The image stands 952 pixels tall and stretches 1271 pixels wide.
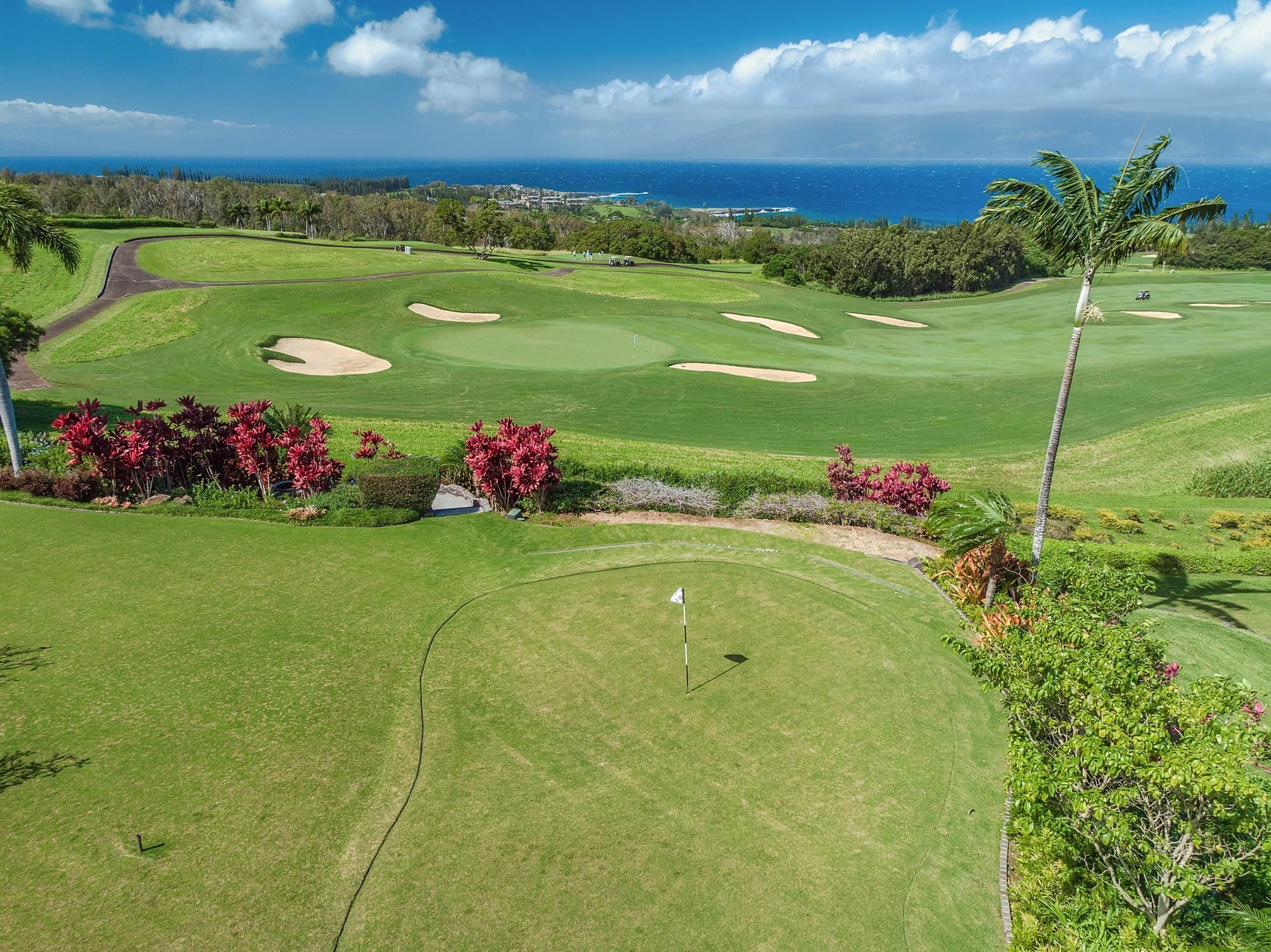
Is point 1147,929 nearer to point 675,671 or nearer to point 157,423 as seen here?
point 675,671

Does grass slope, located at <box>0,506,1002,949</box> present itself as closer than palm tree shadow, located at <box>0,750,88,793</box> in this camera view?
Yes

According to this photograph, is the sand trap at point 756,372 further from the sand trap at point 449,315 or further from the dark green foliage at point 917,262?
the dark green foliage at point 917,262

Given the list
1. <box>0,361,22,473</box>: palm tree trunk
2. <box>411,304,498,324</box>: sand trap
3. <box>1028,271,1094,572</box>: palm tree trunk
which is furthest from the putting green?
<box>1028,271,1094,572</box>: palm tree trunk

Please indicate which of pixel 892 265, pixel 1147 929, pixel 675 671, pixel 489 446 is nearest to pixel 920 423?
pixel 489 446

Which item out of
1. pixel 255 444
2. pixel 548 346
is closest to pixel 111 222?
pixel 548 346

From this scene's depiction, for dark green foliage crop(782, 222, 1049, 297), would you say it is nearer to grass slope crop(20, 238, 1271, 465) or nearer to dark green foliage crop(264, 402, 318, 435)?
grass slope crop(20, 238, 1271, 465)

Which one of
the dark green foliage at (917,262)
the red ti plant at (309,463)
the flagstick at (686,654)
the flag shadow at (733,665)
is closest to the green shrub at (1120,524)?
the flag shadow at (733,665)
